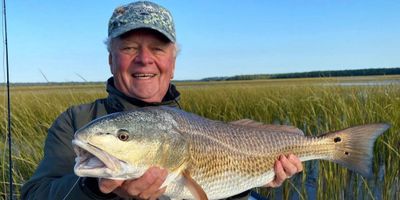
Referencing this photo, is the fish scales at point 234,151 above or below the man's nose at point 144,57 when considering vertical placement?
below

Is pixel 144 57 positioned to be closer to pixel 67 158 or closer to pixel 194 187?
pixel 67 158

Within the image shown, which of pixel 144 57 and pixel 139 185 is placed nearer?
pixel 139 185

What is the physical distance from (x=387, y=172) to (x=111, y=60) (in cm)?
399

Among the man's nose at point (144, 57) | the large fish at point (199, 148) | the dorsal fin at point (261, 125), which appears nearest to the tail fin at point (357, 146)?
the large fish at point (199, 148)

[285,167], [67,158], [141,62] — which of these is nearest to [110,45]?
[141,62]

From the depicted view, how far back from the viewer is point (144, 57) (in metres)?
3.09

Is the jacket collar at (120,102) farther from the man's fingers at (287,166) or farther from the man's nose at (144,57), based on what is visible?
the man's fingers at (287,166)

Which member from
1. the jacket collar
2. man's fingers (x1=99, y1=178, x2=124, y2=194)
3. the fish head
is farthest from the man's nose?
man's fingers (x1=99, y1=178, x2=124, y2=194)

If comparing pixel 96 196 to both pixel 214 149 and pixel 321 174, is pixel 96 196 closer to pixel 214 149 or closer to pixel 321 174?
pixel 214 149

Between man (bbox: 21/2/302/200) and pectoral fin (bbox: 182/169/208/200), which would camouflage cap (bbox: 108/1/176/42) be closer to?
man (bbox: 21/2/302/200)

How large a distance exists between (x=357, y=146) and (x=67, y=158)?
6.75ft

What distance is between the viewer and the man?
281 cm

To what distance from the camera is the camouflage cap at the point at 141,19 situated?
9.95 feet

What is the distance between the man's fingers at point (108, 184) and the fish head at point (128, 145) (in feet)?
0.21
